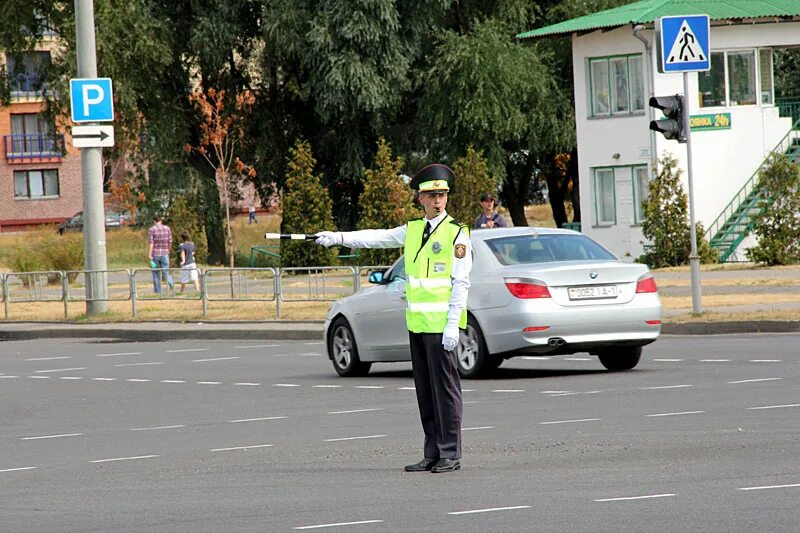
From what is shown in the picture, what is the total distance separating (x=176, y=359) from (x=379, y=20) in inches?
1173

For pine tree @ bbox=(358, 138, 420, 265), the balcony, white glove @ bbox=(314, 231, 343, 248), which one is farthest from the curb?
the balcony

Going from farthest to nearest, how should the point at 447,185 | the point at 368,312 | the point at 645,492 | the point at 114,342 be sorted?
the point at 114,342 < the point at 368,312 < the point at 447,185 < the point at 645,492

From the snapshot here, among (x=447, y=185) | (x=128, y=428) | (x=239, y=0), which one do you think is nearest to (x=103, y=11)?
(x=239, y=0)

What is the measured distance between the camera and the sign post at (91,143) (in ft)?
99.5

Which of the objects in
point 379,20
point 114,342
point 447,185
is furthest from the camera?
point 379,20

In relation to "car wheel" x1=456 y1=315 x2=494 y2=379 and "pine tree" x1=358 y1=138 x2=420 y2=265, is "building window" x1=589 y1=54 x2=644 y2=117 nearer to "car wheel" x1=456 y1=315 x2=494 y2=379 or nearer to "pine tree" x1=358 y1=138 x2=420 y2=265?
"pine tree" x1=358 y1=138 x2=420 y2=265

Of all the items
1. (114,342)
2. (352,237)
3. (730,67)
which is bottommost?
(114,342)

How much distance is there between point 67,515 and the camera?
347 inches

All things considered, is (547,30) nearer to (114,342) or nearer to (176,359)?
(114,342)

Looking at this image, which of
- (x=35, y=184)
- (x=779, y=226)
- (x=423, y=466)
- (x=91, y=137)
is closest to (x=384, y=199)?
(x=779, y=226)

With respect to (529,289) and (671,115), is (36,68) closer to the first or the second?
(671,115)

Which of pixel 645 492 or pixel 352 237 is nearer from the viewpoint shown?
pixel 645 492

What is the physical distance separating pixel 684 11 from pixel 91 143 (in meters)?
22.2

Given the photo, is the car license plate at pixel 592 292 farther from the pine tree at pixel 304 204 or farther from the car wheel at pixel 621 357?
the pine tree at pixel 304 204
